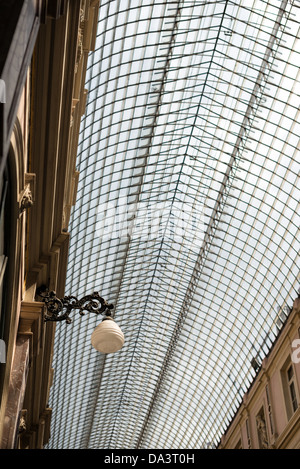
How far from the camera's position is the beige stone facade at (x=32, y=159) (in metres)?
5.68

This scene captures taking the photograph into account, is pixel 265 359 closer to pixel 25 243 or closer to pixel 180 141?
pixel 180 141

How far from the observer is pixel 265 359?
3422 cm

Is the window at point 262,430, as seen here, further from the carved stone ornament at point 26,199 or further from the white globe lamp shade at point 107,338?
the carved stone ornament at point 26,199

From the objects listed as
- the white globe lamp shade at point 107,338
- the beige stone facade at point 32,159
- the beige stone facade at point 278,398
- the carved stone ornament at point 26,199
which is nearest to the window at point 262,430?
the beige stone facade at point 278,398

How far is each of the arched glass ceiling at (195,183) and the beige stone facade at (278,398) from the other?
252 centimetres

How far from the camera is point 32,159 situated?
11547 millimetres

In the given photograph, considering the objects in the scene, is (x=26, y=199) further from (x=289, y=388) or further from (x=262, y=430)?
(x=262, y=430)

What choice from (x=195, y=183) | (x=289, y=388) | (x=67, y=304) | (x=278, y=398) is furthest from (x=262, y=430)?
(x=67, y=304)

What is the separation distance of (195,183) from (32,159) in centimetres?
2327

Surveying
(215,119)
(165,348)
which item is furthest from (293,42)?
(165,348)

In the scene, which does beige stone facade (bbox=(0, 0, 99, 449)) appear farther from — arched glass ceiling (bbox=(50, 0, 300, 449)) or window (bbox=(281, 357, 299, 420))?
window (bbox=(281, 357, 299, 420))

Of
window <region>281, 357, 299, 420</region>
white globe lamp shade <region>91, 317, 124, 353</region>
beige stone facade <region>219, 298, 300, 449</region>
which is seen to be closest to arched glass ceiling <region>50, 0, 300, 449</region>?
beige stone facade <region>219, 298, 300, 449</region>

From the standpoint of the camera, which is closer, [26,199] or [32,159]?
[26,199]
